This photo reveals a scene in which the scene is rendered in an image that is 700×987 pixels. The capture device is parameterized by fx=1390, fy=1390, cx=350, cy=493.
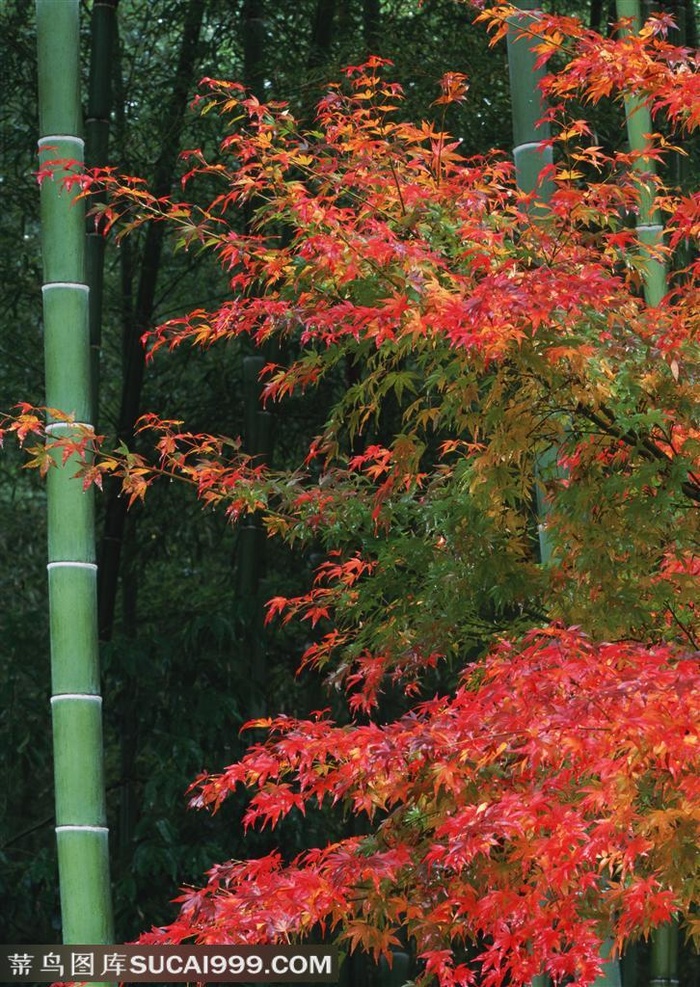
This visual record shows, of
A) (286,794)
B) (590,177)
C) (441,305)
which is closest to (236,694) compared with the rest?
(590,177)

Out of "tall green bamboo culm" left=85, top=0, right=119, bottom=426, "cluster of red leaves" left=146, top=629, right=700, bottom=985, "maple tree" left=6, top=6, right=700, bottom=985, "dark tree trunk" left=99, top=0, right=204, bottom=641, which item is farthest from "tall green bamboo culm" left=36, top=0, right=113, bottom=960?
"dark tree trunk" left=99, top=0, right=204, bottom=641

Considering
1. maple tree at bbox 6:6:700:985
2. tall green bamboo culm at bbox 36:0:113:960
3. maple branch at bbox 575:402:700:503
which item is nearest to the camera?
maple tree at bbox 6:6:700:985

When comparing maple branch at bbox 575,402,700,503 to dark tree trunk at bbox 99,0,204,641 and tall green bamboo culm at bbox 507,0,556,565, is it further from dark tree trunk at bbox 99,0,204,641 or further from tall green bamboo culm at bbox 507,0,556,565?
dark tree trunk at bbox 99,0,204,641

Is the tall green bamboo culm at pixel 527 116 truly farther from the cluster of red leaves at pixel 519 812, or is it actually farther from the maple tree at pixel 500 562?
the cluster of red leaves at pixel 519 812

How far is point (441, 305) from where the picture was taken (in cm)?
284

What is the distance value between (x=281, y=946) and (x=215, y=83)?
200 centimetres

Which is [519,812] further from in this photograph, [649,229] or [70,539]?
[649,229]

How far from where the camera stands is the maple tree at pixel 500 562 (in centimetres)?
246

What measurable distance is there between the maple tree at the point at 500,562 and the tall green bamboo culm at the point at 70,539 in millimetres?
153

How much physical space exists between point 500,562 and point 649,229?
149 centimetres

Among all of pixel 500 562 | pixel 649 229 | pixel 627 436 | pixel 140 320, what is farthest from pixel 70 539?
pixel 140 320

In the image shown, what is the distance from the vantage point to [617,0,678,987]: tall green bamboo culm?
3.61m

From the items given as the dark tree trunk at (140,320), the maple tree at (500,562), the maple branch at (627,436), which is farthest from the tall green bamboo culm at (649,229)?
the dark tree trunk at (140,320)

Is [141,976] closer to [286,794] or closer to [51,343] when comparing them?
[286,794]
